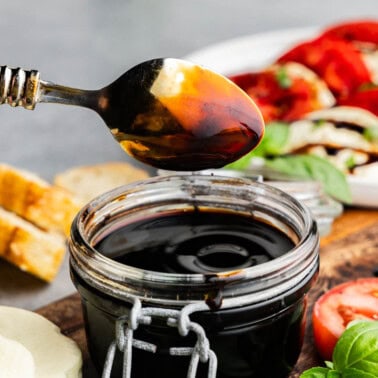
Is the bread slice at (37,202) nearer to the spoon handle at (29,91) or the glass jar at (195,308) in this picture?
the glass jar at (195,308)

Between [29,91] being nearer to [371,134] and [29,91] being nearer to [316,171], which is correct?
[316,171]

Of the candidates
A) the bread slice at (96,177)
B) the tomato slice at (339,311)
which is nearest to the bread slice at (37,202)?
the bread slice at (96,177)

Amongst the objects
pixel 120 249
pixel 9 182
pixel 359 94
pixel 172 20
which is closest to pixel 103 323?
pixel 120 249

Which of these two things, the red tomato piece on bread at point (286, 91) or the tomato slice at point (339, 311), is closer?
the tomato slice at point (339, 311)

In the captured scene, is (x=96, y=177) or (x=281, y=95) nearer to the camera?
(x=96, y=177)

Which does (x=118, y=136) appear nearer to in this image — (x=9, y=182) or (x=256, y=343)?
(x=256, y=343)

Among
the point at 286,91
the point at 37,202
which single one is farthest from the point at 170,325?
the point at 286,91
